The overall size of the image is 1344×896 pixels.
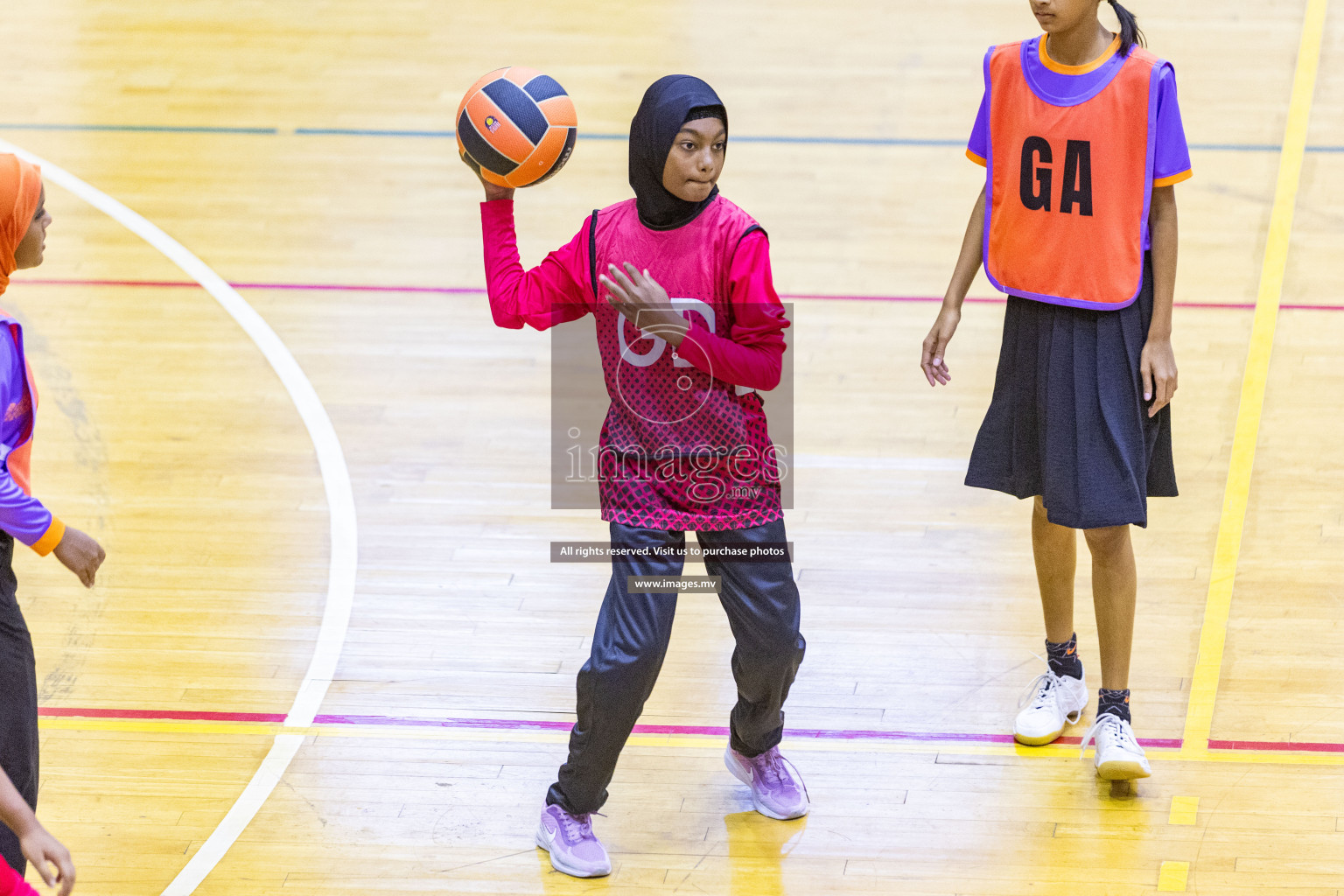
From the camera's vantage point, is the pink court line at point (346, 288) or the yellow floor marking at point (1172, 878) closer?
the yellow floor marking at point (1172, 878)

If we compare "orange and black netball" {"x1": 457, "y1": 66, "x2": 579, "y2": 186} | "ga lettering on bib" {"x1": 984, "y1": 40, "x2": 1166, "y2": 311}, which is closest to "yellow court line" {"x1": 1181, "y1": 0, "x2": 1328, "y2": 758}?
"ga lettering on bib" {"x1": 984, "y1": 40, "x2": 1166, "y2": 311}

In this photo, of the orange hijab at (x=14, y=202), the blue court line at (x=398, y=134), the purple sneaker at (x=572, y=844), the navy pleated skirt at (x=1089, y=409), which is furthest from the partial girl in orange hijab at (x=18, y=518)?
the blue court line at (x=398, y=134)

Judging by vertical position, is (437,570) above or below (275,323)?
below

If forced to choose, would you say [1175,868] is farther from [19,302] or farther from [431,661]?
[19,302]

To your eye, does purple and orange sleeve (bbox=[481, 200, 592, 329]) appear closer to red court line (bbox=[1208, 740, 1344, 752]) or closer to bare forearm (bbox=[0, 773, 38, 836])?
bare forearm (bbox=[0, 773, 38, 836])

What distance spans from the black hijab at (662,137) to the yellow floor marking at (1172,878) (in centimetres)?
179

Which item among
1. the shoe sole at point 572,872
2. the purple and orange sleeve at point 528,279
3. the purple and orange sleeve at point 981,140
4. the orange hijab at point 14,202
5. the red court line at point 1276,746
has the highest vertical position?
the purple and orange sleeve at point 981,140

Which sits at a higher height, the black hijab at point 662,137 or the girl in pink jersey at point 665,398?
the black hijab at point 662,137

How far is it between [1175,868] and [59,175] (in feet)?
19.8

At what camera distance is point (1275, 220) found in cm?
657

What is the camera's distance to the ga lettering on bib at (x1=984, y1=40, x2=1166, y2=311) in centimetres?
321

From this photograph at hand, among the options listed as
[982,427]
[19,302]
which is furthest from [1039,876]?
[19,302]

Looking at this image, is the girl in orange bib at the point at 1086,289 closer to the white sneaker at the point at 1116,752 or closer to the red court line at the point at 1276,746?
the white sneaker at the point at 1116,752

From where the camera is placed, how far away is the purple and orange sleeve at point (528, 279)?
3.11 metres
